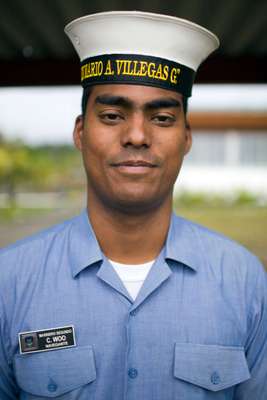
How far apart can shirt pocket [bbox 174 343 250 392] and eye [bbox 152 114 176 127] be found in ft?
1.99

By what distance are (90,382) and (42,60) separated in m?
2.64

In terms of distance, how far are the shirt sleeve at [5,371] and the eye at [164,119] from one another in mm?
670

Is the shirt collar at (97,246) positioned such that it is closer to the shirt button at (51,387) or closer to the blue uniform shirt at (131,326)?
the blue uniform shirt at (131,326)

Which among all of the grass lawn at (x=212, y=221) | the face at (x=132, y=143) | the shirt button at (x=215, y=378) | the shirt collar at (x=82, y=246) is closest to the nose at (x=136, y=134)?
the face at (x=132, y=143)

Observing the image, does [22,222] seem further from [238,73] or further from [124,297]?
[124,297]

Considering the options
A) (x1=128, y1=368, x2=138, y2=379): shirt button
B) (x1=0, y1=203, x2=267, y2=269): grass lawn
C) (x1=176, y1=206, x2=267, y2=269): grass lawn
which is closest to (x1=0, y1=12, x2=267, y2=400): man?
(x1=128, y1=368, x2=138, y2=379): shirt button

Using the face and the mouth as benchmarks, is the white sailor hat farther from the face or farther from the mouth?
the mouth

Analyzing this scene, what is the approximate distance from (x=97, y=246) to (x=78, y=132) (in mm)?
340

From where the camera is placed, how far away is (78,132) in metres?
1.44

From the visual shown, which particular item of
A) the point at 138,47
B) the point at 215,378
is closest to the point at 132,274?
the point at 215,378

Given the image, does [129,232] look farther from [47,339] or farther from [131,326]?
[47,339]

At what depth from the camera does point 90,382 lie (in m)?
1.32

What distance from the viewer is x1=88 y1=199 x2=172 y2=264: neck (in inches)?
55.1

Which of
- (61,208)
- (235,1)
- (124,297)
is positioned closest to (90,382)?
(124,297)
